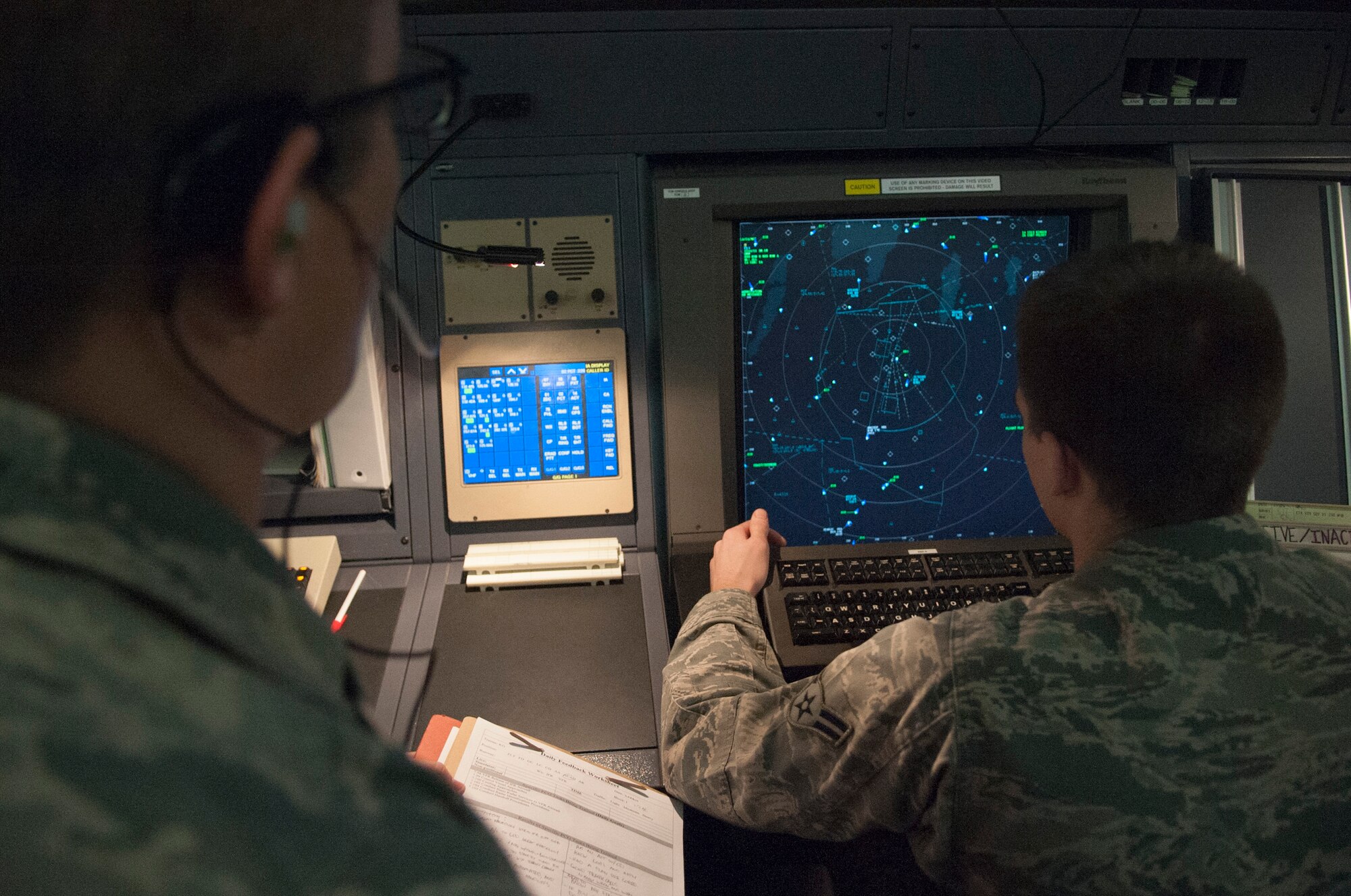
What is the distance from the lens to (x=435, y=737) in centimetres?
98

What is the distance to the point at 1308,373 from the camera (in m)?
1.45

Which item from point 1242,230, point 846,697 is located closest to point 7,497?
point 846,697

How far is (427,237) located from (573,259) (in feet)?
0.76

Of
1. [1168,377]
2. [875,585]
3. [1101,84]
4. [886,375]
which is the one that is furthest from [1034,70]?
[875,585]

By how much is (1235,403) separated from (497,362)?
3.25 ft

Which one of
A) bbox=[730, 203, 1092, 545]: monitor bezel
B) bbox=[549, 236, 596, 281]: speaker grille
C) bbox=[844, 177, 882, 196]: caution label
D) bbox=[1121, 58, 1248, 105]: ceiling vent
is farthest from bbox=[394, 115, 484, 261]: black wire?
bbox=[1121, 58, 1248, 105]: ceiling vent

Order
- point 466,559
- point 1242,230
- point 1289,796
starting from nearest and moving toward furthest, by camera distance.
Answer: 1. point 1289,796
2. point 466,559
3. point 1242,230

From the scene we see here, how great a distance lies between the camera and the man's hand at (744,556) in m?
1.18

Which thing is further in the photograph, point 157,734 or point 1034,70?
point 1034,70

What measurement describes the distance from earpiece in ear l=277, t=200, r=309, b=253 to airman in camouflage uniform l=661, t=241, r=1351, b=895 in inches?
26.6

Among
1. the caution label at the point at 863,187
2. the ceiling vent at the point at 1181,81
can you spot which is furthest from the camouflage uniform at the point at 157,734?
the ceiling vent at the point at 1181,81

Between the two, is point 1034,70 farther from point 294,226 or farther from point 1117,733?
point 294,226

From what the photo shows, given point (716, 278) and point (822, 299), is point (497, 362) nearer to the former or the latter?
point (716, 278)

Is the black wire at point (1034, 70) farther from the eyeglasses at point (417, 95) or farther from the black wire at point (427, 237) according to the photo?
the eyeglasses at point (417, 95)
